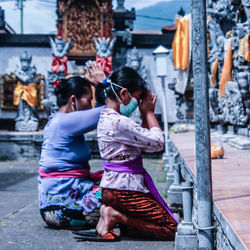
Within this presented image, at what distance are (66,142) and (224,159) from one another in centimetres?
172

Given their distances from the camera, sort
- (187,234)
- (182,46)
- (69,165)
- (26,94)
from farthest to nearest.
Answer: (26,94) → (182,46) → (69,165) → (187,234)

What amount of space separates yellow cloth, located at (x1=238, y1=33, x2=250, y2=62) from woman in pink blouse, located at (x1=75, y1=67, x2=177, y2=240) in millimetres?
2237

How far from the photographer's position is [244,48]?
191 inches

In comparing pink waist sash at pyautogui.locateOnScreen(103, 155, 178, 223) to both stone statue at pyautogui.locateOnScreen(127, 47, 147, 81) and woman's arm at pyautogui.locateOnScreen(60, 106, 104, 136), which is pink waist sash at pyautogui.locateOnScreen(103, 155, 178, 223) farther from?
stone statue at pyautogui.locateOnScreen(127, 47, 147, 81)

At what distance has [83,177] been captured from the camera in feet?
11.4

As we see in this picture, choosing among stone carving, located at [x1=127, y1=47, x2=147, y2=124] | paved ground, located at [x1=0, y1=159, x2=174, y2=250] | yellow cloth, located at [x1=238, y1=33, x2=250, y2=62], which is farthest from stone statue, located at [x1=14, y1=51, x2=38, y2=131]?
yellow cloth, located at [x1=238, y1=33, x2=250, y2=62]

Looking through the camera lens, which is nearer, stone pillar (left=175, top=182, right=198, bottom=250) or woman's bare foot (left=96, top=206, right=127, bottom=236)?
stone pillar (left=175, top=182, right=198, bottom=250)

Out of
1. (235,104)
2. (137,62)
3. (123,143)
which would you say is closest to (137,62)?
(137,62)

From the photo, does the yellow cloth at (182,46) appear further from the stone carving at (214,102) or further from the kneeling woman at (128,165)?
the kneeling woman at (128,165)

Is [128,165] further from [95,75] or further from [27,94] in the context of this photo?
[27,94]

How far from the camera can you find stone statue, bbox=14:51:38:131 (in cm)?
1273

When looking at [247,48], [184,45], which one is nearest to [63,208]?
[247,48]

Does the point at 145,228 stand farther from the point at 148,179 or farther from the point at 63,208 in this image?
the point at 63,208

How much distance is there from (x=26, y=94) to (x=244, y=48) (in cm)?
929
